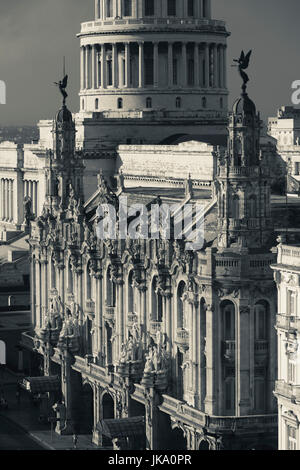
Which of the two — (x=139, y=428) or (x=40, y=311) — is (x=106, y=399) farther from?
(x=40, y=311)

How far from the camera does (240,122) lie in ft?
474

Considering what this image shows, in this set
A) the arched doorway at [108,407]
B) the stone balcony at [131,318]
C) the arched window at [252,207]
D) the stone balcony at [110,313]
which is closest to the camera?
the arched window at [252,207]

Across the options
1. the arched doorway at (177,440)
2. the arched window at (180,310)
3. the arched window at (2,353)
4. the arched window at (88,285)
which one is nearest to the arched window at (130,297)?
the arched window at (180,310)

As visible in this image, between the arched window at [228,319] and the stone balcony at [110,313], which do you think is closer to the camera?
the arched window at [228,319]

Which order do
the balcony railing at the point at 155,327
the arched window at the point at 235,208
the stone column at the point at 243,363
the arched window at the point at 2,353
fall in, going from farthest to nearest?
the arched window at the point at 2,353 → the balcony railing at the point at 155,327 → the arched window at the point at 235,208 → the stone column at the point at 243,363

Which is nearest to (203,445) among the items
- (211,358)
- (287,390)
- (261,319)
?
(211,358)

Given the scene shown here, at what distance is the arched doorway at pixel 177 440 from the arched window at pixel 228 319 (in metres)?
10.3

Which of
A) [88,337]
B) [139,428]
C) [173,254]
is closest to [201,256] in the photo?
[173,254]

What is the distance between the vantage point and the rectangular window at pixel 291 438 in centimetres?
12862

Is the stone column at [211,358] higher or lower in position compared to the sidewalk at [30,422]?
higher

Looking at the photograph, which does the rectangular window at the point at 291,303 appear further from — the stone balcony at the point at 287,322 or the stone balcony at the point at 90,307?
the stone balcony at the point at 90,307

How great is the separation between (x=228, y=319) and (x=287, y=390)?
12523 mm

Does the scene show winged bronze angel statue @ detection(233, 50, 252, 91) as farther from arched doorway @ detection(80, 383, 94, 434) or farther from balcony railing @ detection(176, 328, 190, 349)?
arched doorway @ detection(80, 383, 94, 434)

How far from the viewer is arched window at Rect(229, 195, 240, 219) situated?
470 feet
